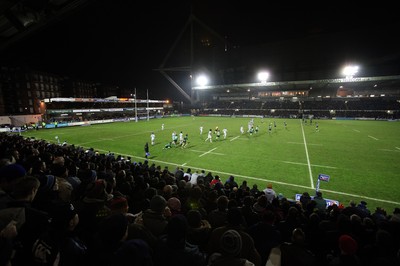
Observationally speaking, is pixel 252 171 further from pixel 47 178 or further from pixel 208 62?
pixel 208 62

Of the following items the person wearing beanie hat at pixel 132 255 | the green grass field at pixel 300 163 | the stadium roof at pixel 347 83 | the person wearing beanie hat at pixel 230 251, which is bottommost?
the green grass field at pixel 300 163

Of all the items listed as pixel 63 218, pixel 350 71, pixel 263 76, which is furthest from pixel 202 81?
pixel 63 218

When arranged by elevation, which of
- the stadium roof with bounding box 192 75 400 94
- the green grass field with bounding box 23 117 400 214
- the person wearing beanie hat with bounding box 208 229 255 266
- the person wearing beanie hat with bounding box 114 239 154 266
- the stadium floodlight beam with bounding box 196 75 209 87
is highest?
the stadium floodlight beam with bounding box 196 75 209 87

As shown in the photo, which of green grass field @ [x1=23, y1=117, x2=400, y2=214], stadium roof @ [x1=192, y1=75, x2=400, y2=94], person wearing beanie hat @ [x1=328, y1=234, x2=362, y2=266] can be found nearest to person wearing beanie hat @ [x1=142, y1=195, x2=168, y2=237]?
person wearing beanie hat @ [x1=328, y1=234, x2=362, y2=266]

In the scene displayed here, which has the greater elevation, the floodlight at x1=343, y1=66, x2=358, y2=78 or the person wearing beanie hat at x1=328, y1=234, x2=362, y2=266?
the floodlight at x1=343, y1=66, x2=358, y2=78

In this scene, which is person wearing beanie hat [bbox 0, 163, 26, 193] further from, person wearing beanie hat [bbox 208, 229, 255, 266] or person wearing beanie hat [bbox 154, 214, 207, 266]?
person wearing beanie hat [bbox 208, 229, 255, 266]

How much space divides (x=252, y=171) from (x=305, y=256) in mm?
11457

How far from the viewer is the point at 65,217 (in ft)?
7.93

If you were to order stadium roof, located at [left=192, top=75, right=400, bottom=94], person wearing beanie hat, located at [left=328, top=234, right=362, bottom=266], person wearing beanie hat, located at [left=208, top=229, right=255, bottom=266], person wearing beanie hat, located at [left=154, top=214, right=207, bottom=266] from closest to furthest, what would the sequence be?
person wearing beanie hat, located at [left=208, top=229, right=255, bottom=266], person wearing beanie hat, located at [left=154, top=214, right=207, bottom=266], person wearing beanie hat, located at [left=328, top=234, right=362, bottom=266], stadium roof, located at [left=192, top=75, right=400, bottom=94]

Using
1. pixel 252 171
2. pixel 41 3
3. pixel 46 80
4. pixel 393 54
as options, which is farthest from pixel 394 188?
pixel 46 80

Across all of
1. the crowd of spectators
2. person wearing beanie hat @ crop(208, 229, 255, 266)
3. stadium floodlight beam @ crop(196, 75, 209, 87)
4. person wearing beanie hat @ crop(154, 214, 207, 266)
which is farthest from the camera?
stadium floodlight beam @ crop(196, 75, 209, 87)

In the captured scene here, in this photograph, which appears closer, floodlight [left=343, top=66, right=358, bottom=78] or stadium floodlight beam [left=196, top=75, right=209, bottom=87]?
floodlight [left=343, top=66, right=358, bottom=78]

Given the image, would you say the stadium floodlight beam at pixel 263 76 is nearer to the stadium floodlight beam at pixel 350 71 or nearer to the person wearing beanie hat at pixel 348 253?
the stadium floodlight beam at pixel 350 71

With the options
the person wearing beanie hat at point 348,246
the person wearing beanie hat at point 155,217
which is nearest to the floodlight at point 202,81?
the person wearing beanie hat at point 155,217
